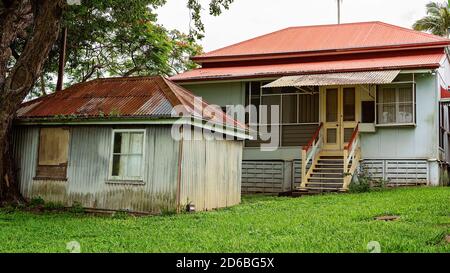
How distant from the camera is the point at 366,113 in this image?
19.8 meters

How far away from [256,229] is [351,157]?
31.9ft

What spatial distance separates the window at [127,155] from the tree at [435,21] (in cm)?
3466

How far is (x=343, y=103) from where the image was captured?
2025 cm

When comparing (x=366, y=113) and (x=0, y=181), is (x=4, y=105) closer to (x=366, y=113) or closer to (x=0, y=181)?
(x=0, y=181)

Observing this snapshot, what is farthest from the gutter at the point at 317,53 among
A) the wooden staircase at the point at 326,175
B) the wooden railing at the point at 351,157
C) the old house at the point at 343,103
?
the wooden staircase at the point at 326,175

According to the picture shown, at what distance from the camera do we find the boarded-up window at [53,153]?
47.1ft

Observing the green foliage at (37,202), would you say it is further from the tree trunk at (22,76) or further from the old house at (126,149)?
the tree trunk at (22,76)

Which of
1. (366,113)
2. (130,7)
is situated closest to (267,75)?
(366,113)

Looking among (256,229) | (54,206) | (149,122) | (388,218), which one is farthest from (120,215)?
(388,218)

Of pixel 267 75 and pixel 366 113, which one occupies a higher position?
pixel 267 75

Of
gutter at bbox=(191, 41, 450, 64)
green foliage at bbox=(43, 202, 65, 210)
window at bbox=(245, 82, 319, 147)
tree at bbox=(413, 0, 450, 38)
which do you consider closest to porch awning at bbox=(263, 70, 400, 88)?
window at bbox=(245, 82, 319, 147)

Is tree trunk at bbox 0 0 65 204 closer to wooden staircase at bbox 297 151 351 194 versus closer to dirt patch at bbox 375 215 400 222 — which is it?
wooden staircase at bbox 297 151 351 194

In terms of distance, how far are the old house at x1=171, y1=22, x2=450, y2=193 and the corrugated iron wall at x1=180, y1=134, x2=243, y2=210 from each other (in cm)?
359

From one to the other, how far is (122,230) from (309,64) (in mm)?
14008
